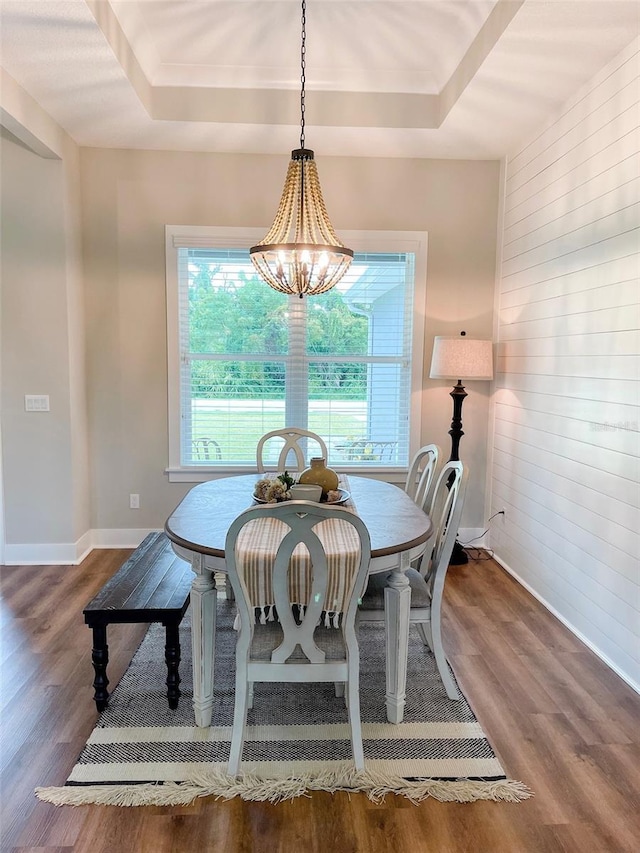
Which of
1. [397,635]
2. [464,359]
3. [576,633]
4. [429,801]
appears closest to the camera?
[429,801]

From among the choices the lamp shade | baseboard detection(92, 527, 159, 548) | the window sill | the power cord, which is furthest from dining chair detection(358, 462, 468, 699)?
baseboard detection(92, 527, 159, 548)

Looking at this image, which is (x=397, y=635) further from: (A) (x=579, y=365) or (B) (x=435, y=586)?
A: (A) (x=579, y=365)

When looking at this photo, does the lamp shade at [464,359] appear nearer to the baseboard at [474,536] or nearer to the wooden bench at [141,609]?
the baseboard at [474,536]

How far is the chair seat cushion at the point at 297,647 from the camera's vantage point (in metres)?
1.77

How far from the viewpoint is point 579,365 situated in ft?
9.09

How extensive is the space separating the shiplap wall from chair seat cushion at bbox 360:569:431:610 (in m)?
0.95

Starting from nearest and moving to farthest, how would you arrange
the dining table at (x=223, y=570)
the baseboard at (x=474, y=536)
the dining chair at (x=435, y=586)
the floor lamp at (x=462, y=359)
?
the dining table at (x=223, y=570), the dining chair at (x=435, y=586), the floor lamp at (x=462, y=359), the baseboard at (x=474, y=536)

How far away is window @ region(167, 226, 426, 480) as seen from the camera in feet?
12.3

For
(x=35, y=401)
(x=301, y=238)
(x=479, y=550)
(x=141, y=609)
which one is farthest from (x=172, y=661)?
(x=479, y=550)

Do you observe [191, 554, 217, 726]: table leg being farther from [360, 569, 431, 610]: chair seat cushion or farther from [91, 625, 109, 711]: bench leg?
[360, 569, 431, 610]: chair seat cushion

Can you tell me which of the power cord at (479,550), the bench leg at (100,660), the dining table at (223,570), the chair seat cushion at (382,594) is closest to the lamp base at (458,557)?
the power cord at (479,550)

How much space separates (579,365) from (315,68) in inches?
89.1

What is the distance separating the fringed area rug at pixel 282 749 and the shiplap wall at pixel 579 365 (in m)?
0.95

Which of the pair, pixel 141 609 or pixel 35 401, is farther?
pixel 35 401
